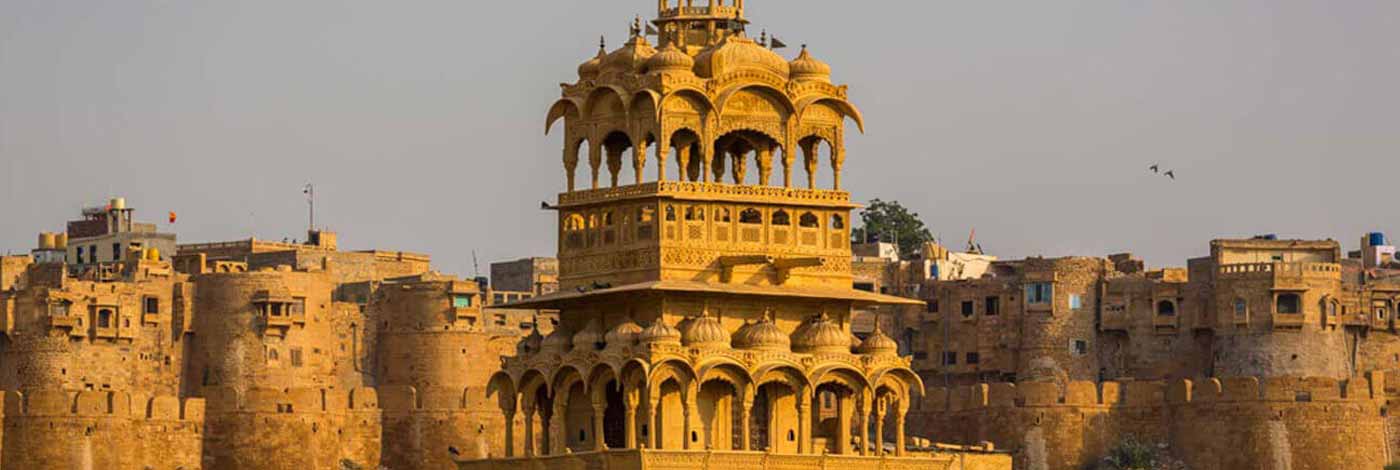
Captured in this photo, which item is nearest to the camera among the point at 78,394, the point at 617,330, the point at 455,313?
the point at 617,330

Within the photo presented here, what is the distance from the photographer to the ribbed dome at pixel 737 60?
50375 mm

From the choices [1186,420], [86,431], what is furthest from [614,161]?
[1186,420]

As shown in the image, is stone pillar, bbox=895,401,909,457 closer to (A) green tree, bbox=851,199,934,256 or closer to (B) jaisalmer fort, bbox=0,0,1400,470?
(B) jaisalmer fort, bbox=0,0,1400,470

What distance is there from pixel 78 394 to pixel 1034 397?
2330 centimetres

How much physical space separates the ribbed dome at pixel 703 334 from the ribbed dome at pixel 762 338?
33 cm

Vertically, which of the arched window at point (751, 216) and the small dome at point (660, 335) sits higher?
the arched window at point (751, 216)

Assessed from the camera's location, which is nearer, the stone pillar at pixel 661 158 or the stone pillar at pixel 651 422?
the stone pillar at pixel 651 422

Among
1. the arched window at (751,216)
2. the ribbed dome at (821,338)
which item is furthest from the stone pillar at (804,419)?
the arched window at (751,216)

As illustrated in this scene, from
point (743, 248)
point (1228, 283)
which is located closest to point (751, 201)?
point (743, 248)

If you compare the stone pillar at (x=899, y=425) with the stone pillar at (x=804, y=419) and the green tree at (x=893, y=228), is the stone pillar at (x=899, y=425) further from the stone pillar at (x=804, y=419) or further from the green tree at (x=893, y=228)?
the green tree at (x=893, y=228)

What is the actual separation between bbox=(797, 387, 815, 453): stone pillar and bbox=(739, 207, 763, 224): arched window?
215 cm

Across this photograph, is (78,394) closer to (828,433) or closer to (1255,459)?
(1255,459)

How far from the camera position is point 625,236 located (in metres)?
50.1

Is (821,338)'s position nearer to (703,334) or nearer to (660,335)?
(703,334)
